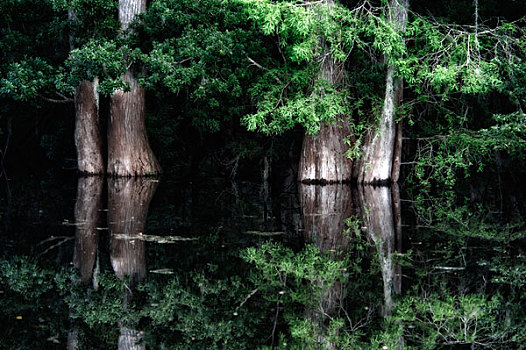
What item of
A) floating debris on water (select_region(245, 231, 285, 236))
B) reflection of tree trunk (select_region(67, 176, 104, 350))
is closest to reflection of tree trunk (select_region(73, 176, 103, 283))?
reflection of tree trunk (select_region(67, 176, 104, 350))

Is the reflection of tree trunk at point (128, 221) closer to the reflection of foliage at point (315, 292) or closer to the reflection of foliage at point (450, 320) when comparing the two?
the reflection of foliage at point (315, 292)

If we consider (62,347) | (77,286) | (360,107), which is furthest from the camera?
(360,107)

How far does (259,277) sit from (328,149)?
1191 centimetres

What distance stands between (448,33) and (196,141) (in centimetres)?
1224

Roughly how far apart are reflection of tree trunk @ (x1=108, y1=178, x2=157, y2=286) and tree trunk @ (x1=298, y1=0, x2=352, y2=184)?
408 cm

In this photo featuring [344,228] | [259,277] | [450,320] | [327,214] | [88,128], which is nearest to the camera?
[450,320]

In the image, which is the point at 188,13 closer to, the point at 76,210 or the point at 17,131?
the point at 76,210

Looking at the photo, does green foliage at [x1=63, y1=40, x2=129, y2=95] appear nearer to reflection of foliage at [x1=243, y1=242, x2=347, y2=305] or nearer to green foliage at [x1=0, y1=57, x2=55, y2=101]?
green foliage at [x1=0, y1=57, x2=55, y2=101]

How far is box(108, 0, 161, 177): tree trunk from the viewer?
64.1ft

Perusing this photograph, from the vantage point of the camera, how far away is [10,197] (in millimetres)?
14695

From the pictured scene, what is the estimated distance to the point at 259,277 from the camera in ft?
23.5

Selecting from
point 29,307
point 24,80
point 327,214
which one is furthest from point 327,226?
point 24,80

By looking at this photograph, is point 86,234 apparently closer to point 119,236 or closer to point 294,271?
point 119,236

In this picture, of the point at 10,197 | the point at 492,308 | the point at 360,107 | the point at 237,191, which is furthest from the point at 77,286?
the point at 360,107
